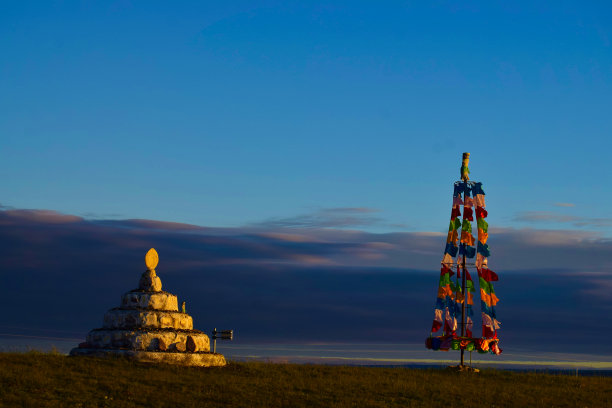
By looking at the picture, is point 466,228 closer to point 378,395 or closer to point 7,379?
point 378,395

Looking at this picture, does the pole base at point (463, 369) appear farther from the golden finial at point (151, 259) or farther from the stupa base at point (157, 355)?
the golden finial at point (151, 259)

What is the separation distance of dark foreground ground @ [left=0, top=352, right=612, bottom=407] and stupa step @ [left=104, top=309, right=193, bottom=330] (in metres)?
2.93

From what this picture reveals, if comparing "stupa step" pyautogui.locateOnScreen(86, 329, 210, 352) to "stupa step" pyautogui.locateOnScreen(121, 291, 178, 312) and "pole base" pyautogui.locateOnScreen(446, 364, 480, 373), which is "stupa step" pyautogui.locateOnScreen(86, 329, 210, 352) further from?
"pole base" pyautogui.locateOnScreen(446, 364, 480, 373)

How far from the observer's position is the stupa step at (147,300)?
4753 centimetres

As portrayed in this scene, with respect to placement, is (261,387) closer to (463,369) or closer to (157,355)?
(157,355)

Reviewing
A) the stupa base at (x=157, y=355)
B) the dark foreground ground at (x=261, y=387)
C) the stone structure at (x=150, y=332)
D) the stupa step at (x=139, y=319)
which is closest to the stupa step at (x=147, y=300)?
the stone structure at (x=150, y=332)

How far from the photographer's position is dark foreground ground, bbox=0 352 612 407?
37188 millimetres

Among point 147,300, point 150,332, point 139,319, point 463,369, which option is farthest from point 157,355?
point 463,369

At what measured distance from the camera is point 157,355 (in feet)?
148

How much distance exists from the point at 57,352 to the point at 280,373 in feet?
43.8

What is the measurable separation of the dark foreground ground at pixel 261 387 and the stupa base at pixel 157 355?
899mm

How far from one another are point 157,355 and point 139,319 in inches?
106

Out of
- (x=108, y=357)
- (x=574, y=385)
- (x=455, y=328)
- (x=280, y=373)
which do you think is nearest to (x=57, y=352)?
(x=108, y=357)

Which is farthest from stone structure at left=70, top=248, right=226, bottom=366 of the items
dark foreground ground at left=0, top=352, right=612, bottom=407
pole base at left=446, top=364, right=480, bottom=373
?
pole base at left=446, top=364, right=480, bottom=373
